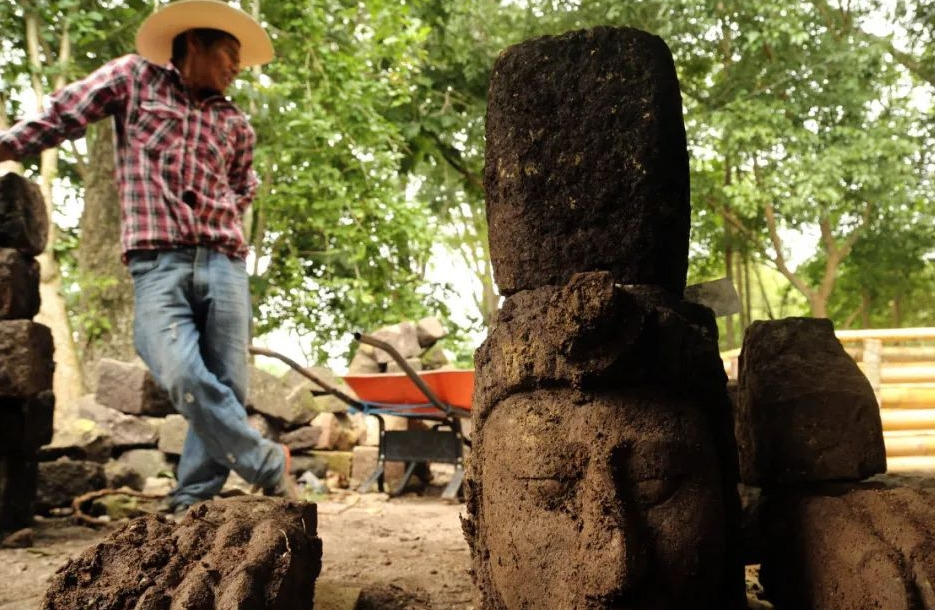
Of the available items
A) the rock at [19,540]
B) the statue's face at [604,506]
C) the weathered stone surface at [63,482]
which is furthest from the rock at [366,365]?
the statue's face at [604,506]

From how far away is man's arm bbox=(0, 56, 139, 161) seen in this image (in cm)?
305

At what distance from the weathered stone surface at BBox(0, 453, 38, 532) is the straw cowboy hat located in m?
1.81

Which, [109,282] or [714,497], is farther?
[109,282]

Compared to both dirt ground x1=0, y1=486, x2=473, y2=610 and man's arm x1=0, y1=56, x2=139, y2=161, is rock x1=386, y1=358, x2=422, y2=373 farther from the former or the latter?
man's arm x1=0, y1=56, x2=139, y2=161

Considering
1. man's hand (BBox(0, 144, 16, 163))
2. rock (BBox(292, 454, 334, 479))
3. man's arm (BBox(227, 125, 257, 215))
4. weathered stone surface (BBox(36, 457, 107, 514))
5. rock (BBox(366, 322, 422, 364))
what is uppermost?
man's arm (BBox(227, 125, 257, 215))

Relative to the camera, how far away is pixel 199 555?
1788 mm

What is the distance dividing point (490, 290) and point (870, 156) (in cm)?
791

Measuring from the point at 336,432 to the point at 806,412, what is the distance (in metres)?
5.07

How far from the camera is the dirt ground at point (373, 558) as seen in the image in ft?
8.42

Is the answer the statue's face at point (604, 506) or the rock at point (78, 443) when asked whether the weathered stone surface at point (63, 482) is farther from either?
the statue's face at point (604, 506)

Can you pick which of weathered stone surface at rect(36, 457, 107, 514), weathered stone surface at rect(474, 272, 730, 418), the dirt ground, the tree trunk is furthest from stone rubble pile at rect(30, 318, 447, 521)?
weathered stone surface at rect(474, 272, 730, 418)

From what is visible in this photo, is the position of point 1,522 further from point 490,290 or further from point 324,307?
point 490,290

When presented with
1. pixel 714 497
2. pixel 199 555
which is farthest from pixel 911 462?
pixel 199 555

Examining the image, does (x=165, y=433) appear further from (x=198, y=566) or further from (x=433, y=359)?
(x=198, y=566)
